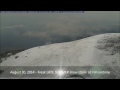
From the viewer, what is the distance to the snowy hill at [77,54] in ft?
23.1

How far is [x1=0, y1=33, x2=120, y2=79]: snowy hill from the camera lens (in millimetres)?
7039

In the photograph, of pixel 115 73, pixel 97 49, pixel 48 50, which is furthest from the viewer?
pixel 48 50

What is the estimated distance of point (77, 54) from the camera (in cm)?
779

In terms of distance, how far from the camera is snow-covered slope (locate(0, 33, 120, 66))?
23.1ft

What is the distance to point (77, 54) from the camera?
7.79 meters

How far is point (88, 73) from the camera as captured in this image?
5.36 meters
